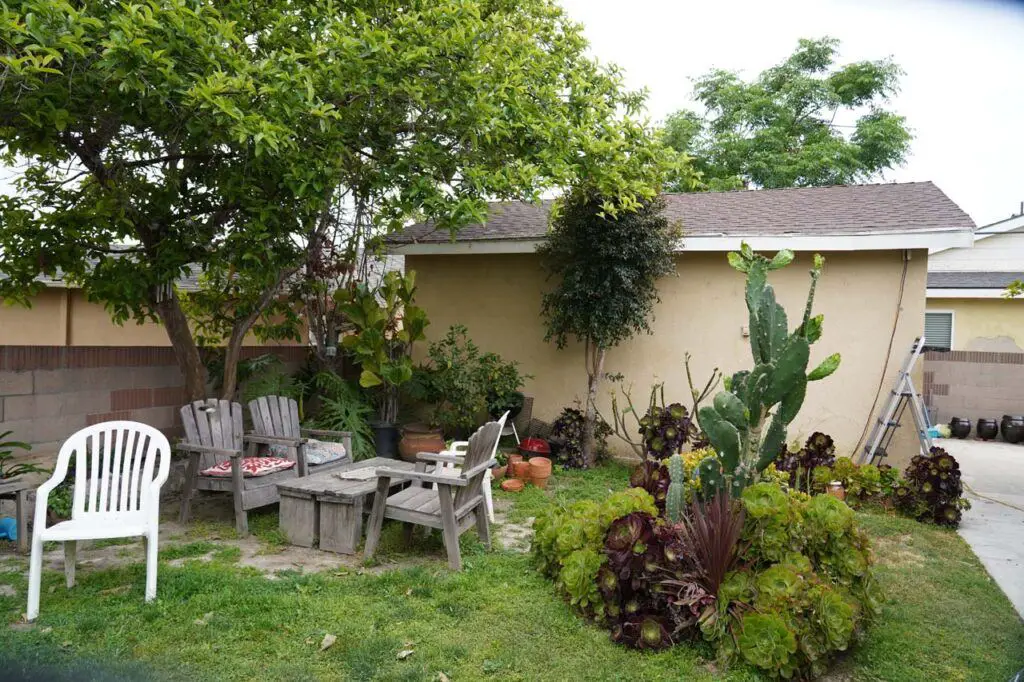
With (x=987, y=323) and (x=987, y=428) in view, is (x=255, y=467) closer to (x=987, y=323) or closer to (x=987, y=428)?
(x=987, y=428)

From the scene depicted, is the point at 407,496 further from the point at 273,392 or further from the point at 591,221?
the point at 591,221

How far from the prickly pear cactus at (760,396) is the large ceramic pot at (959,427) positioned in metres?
10.8

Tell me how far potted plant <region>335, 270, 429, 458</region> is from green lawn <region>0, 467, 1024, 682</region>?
3710 millimetres

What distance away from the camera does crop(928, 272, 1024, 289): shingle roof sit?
15086 millimetres

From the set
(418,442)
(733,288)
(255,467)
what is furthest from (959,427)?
(255,467)

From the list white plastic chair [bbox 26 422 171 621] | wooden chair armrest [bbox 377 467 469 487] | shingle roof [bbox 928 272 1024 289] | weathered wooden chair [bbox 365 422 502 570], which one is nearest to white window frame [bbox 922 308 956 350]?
shingle roof [bbox 928 272 1024 289]

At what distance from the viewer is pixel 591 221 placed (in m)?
8.14

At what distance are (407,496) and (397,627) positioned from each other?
5.12 feet

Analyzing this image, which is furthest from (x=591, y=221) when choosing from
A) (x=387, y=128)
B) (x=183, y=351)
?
(x=183, y=351)

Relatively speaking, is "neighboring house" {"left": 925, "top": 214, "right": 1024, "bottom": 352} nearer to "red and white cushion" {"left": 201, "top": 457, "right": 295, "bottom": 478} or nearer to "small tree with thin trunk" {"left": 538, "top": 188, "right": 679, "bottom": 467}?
"small tree with thin trunk" {"left": 538, "top": 188, "right": 679, "bottom": 467}

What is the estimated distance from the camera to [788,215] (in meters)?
9.02

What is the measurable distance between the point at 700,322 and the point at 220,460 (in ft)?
19.0

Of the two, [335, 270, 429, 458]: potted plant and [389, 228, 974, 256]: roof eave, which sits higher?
[389, 228, 974, 256]: roof eave

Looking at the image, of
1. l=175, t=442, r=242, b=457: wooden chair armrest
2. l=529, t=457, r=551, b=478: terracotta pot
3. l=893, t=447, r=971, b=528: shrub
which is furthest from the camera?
l=529, t=457, r=551, b=478: terracotta pot
